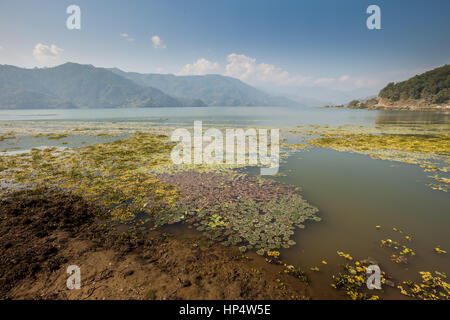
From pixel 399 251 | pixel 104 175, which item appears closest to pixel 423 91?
pixel 399 251

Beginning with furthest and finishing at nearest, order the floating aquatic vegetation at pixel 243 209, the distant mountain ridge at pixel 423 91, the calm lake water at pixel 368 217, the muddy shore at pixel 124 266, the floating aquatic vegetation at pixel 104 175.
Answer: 1. the distant mountain ridge at pixel 423 91
2. the floating aquatic vegetation at pixel 104 175
3. the floating aquatic vegetation at pixel 243 209
4. the calm lake water at pixel 368 217
5. the muddy shore at pixel 124 266

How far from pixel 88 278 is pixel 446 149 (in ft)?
118

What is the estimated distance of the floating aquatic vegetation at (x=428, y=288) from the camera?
5500mm

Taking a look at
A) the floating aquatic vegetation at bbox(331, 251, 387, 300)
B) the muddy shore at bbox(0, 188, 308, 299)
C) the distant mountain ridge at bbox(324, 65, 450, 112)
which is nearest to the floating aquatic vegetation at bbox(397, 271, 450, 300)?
the floating aquatic vegetation at bbox(331, 251, 387, 300)

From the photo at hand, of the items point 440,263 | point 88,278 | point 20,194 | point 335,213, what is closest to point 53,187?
point 20,194

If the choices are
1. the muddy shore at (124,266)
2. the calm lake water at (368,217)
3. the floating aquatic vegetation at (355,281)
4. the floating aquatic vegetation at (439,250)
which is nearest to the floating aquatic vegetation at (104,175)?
the muddy shore at (124,266)

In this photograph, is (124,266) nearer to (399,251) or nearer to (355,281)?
(355,281)

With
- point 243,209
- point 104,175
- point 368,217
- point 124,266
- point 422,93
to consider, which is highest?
point 422,93

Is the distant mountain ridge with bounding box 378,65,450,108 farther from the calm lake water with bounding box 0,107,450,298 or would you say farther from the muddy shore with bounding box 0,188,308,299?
the muddy shore with bounding box 0,188,308,299

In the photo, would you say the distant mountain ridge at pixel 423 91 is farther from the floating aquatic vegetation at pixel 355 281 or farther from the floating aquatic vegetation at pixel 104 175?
the floating aquatic vegetation at pixel 104 175

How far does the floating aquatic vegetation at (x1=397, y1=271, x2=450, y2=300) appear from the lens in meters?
5.50

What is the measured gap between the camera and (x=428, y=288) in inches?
226
